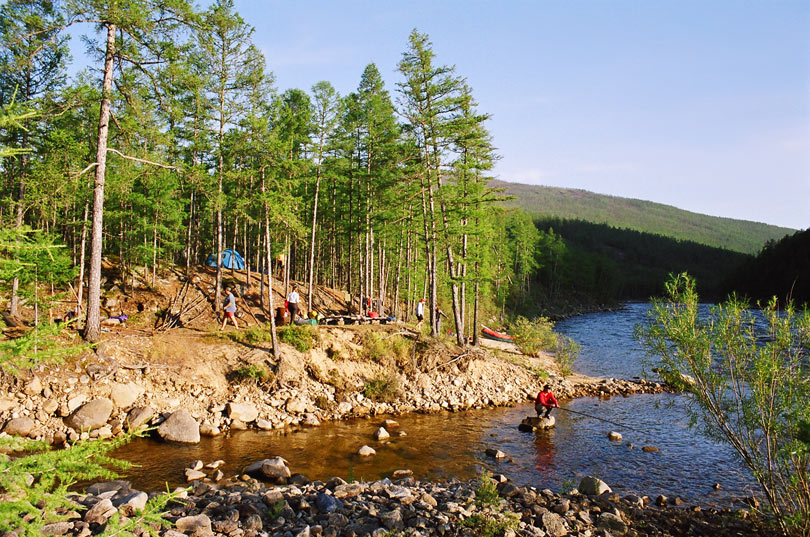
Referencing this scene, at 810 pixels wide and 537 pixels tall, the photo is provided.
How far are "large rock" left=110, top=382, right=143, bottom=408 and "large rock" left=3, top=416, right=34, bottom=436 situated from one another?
2187mm

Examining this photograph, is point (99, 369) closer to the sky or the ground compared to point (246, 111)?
closer to the ground

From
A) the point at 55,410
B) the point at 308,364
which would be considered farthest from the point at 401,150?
the point at 55,410

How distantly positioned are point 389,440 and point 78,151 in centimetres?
1746

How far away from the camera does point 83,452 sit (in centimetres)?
399

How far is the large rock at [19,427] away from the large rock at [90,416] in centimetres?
90

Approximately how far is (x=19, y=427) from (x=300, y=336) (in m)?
9.61

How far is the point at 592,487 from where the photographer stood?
1120 cm

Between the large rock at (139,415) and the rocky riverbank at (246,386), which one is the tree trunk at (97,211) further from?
the large rock at (139,415)

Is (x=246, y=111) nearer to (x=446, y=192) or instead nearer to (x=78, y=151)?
(x=78, y=151)

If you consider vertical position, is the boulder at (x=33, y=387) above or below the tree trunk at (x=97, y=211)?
below

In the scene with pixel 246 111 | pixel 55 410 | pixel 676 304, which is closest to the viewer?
pixel 676 304

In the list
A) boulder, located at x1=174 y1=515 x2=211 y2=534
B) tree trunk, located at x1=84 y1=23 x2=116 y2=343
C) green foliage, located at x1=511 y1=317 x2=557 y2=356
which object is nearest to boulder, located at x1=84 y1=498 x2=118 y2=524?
boulder, located at x1=174 y1=515 x2=211 y2=534

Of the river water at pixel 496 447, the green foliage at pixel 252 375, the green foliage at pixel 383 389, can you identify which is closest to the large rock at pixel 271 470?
the river water at pixel 496 447

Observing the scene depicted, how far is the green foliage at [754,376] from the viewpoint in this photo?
9297 mm
